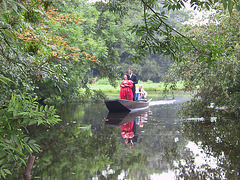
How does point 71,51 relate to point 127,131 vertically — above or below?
above

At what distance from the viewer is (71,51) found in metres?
18.0

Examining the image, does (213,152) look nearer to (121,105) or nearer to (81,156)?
(81,156)

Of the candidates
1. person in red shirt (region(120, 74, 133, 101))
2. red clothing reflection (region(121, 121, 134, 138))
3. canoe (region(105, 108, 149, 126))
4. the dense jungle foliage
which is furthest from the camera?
person in red shirt (region(120, 74, 133, 101))

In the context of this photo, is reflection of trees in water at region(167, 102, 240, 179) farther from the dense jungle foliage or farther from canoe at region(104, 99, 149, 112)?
canoe at region(104, 99, 149, 112)

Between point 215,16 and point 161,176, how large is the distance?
9.73 meters

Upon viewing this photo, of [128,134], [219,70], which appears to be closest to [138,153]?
[128,134]

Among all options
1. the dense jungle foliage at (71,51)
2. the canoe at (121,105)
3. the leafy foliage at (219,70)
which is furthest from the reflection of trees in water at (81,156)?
the canoe at (121,105)

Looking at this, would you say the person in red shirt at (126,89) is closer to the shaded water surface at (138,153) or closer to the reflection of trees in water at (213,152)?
the reflection of trees in water at (213,152)

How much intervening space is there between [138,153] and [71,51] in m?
11.2

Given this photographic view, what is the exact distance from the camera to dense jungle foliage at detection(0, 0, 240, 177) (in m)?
2.40

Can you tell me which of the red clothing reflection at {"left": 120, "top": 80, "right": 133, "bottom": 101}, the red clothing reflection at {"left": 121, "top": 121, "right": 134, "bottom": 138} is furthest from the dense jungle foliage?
the red clothing reflection at {"left": 121, "top": 121, "right": 134, "bottom": 138}

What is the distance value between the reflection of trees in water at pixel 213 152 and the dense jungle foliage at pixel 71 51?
173 cm

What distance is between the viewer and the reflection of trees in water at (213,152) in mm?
6156

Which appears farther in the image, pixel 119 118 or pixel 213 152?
pixel 119 118
